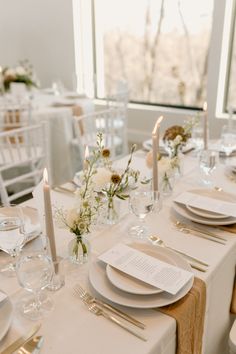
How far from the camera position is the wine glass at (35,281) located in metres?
0.86

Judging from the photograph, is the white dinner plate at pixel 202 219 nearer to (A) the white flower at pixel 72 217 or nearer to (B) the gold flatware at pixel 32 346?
(A) the white flower at pixel 72 217

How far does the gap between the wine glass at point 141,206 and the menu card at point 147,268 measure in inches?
6.3

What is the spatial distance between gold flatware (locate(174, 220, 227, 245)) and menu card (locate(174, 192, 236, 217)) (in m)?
0.10

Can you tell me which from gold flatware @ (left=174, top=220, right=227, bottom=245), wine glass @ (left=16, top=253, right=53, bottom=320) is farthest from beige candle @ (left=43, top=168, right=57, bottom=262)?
gold flatware @ (left=174, top=220, right=227, bottom=245)

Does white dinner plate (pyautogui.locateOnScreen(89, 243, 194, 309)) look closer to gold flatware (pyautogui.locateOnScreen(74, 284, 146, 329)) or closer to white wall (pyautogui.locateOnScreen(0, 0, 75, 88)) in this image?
gold flatware (pyautogui.locateOnScreen(74, 284, 146, 329))

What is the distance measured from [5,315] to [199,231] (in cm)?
68

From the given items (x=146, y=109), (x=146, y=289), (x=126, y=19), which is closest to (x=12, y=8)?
(x=126, y=19)

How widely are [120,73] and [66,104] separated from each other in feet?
5.51

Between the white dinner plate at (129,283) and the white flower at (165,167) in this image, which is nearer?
the white dinner plate at (129,283)

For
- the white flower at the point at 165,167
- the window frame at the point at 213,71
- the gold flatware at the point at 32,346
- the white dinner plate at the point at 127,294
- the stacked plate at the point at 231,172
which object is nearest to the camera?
the gold flatware at the point at 32,346

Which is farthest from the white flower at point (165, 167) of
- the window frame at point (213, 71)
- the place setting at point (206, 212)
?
the window frame at point (213, 71)

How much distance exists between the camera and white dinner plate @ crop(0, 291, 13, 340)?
2.56 feet

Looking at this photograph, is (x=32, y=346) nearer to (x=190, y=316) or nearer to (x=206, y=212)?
(x=190, y=316)

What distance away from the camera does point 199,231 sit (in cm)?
122
